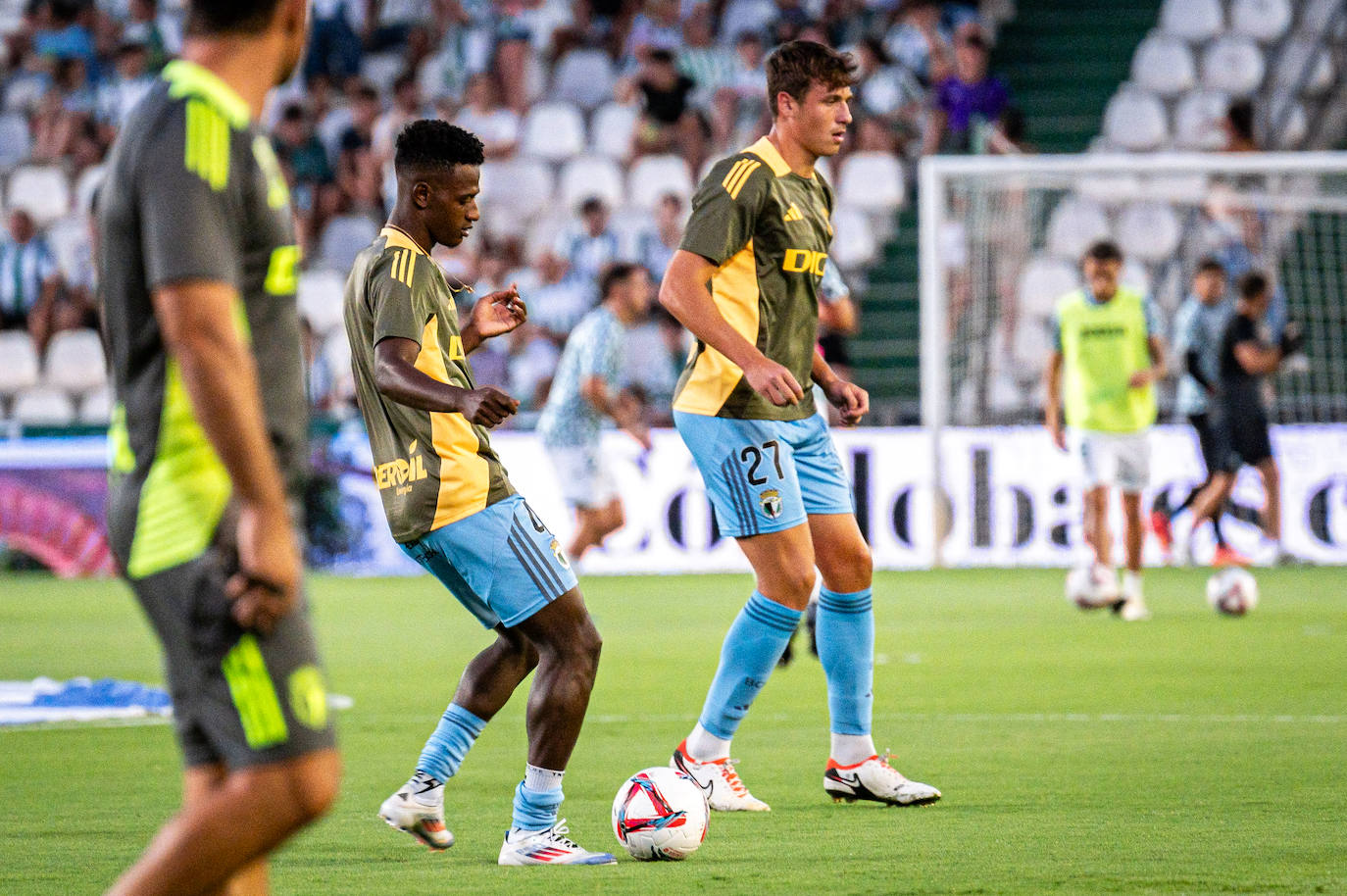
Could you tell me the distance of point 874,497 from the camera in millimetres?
17344

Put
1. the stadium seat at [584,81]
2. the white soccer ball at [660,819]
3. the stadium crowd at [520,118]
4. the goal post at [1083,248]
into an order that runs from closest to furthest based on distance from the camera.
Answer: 1. the white soccer ball at [660,819]
2. the goal post at [1083,248]
3. the stadium crowd at [520,118]
4. the stadium seat at [584,81]

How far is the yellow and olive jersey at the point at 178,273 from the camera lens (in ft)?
9.88

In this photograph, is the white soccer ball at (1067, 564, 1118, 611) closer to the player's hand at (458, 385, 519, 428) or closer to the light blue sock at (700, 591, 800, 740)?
the light blue sock at (700, 591, 800, 740)

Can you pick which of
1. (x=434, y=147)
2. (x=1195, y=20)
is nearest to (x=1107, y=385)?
(x=434, y=147)

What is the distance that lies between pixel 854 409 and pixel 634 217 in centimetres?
1401

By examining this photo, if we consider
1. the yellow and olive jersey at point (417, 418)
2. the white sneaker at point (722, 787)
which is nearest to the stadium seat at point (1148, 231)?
the white sneaker at point (722, 787)

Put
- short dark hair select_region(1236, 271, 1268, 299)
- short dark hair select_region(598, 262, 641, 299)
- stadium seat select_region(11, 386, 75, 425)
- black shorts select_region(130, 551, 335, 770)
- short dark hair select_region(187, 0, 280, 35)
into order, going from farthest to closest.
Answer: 1. stadium seat select_region(11, 386, 75, 425)
2. short dark hair select_region(1236, 271, 1268, 299)
3. short dark hair select_region(598, 262, 641, 299)
4. short dark hair select_region(187, 0, 280, 35)
5. black shorts select_region(130, 551, 335, 770)

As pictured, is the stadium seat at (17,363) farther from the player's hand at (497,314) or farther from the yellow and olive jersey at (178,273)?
the yellow and olive jersey at (178,273)

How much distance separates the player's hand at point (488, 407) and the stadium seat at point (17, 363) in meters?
16.6

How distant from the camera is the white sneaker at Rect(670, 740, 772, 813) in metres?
6.18

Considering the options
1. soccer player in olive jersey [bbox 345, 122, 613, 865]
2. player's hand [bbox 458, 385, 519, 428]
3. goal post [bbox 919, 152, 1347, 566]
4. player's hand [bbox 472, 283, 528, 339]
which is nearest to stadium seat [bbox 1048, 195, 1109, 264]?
goal post [bbox 919, 152, 1347, 566]

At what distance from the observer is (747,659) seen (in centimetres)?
623

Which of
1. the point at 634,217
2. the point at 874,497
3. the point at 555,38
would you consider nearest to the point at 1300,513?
the point at 874,497

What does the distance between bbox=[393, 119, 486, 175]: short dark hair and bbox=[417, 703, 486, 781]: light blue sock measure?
1518 millimetres
